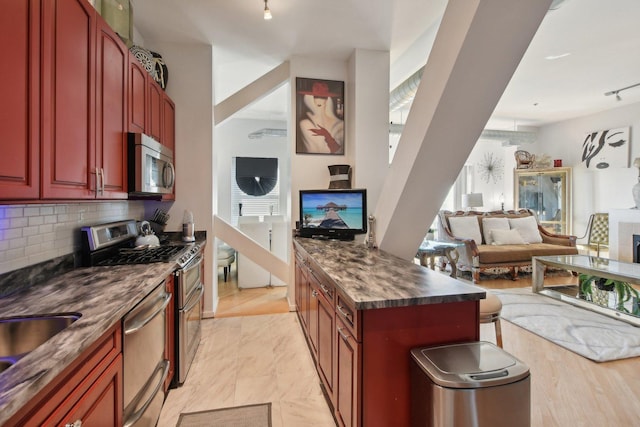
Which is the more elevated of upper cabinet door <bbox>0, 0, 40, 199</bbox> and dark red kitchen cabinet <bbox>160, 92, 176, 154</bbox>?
dark red kitchen cabinet <bbox>160, 92, 176, 154</bbox>

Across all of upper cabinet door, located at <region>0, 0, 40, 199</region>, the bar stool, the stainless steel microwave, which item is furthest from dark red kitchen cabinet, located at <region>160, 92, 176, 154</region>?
the bar stool

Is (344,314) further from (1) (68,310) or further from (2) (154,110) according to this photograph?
(2) (154,110)

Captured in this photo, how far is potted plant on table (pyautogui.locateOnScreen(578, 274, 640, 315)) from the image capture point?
10.9ft

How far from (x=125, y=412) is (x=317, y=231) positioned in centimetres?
223

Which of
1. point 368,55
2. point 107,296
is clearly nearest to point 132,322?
point 107,296

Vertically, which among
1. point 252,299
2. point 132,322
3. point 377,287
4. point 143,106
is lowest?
point 252,299

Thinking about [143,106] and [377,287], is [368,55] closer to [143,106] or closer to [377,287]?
[143,106]

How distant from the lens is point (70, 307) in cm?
117

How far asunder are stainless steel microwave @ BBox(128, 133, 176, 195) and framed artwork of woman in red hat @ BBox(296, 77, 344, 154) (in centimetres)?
158

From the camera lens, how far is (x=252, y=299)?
13.1 feet

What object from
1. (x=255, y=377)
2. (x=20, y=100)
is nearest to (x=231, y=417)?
(x=255, y=377)

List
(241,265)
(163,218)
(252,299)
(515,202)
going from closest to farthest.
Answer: (163,218) < (252,299) < (241,265) < (515,202)

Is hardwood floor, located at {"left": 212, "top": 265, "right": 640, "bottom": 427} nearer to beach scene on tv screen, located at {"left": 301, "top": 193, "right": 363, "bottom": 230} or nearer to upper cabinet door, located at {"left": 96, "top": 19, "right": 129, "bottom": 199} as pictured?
beach scene on tv screen, located at {"left": 301, "top": 193, "right": 363, "bottom": 230}

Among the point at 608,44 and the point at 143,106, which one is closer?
the point at 143,106
